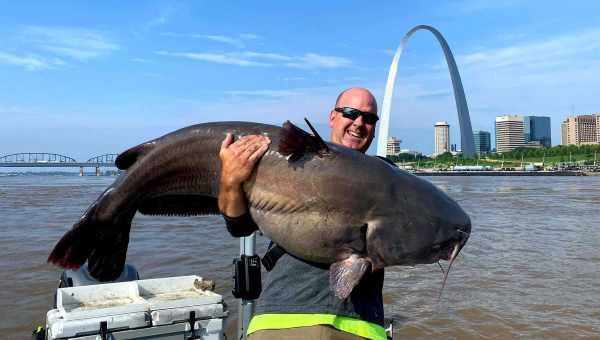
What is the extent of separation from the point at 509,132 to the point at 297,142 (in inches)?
8296

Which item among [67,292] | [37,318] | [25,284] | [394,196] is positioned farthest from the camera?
[25,284]

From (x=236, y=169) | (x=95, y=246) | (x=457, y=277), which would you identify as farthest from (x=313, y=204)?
(x=457, y=277)

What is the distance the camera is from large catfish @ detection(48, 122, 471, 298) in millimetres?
2256

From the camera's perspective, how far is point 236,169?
2.42 m

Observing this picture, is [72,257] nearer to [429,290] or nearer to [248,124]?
[248,124]

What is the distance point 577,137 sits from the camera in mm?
177125

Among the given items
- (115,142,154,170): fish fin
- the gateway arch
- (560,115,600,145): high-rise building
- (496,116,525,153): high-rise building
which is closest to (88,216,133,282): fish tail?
(115,142,154,170): fish fin

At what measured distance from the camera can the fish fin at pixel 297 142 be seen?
235 centimetres

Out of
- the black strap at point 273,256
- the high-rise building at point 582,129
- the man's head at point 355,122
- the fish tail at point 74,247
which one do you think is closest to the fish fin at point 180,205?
the fish tail at point 74,247

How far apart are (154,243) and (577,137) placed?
194 m

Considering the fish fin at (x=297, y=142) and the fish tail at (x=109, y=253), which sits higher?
the fish fin at (x=297, y=142)

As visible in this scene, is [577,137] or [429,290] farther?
[577,137]

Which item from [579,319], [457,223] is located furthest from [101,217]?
[579,319]

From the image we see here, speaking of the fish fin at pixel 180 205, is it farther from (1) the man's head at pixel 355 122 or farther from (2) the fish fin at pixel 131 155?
(1) the man's head at pixel 355 122
